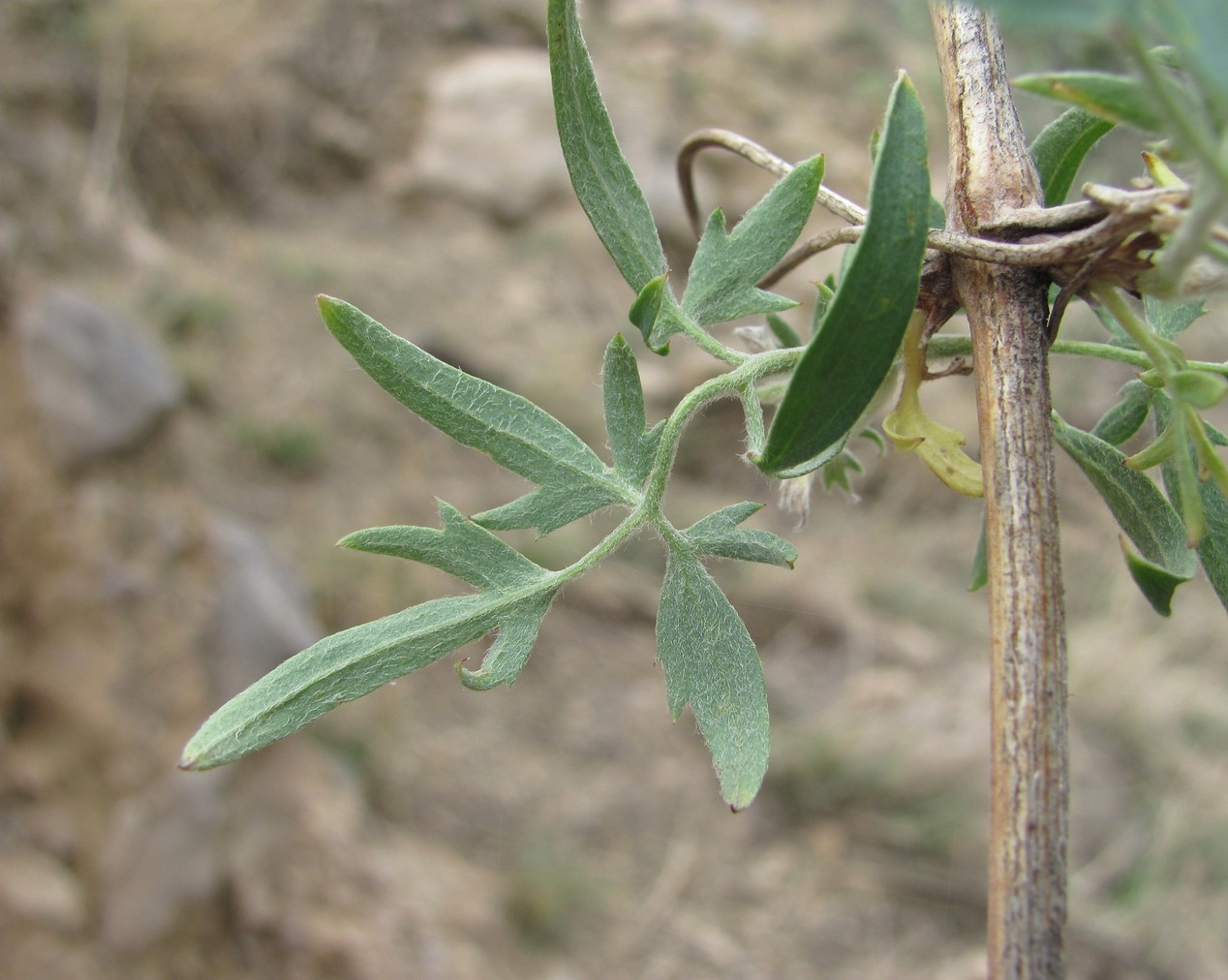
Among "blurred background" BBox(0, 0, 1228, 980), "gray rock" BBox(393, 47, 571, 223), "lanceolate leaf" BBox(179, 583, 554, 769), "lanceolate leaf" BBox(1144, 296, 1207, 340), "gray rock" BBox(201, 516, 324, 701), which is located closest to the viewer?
"lanceolate leaf" BBox(179, 583, 554, 769)

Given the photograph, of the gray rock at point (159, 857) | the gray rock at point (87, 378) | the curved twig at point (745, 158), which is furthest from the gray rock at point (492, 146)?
the curved twig at point (745, 158)

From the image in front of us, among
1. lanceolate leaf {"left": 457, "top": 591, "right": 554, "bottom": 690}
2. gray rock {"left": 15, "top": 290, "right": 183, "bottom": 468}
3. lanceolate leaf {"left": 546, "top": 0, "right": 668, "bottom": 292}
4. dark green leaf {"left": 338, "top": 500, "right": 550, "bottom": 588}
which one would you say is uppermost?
lanceolate leaf {"left": 546, "top": 0, "right": 668, "bottom": 292}

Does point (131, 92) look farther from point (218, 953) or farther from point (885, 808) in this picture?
point (885, 808)

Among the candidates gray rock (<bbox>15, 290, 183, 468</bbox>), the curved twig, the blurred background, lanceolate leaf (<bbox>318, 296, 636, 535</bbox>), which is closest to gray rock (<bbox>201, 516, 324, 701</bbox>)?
the blurred background

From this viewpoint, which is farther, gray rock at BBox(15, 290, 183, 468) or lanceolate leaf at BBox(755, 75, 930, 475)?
gray rock at BBox(15, 290, 183, 468)

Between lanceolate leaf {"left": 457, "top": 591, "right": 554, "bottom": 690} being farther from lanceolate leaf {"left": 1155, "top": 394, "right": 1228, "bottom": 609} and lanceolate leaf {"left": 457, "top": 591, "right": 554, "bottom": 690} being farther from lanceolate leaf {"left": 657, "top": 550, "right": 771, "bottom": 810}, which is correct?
lanceolate leaf {"left": 1155, "top": 394, "right": 1228, "bottom": 609}

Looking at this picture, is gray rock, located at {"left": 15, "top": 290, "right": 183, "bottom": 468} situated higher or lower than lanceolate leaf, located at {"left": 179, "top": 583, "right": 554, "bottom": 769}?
lower

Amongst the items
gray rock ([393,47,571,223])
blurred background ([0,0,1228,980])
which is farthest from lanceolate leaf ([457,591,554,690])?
gray rock ([393,47,571,223])

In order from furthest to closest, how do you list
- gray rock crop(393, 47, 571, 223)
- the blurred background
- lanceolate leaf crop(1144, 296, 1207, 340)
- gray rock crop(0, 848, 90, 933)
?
gray rock crop(393, 47, 571, 223) → the blurred background → gray rock crop(0, 848, 90, 933) → lanceolate leaf crop(1144, 296, 1207, 340)
